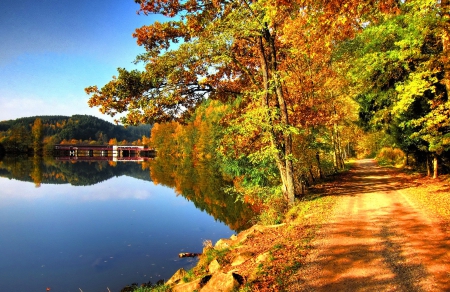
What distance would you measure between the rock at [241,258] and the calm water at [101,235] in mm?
5055

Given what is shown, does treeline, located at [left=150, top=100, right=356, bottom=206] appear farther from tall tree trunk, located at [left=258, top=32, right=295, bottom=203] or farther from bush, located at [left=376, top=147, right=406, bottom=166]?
bush, located at [left=376, top=147, right=406, bottom=166]

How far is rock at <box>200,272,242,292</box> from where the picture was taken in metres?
6.17

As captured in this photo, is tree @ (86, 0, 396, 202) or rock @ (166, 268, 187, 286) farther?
tree @ (86, 0, 396, 202)

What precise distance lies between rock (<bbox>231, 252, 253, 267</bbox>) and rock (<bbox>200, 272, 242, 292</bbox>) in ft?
4.28

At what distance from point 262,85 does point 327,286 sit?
11.3 metres

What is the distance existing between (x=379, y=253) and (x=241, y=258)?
3.54 meters

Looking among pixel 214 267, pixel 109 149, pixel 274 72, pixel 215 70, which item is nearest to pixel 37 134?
pixel 109 149

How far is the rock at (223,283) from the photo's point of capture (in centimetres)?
617

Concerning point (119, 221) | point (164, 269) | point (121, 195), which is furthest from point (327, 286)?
point (121, 195)

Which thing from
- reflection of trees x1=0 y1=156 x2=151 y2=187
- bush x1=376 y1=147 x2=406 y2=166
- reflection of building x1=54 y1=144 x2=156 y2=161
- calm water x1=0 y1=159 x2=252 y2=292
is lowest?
calm water x1=0 y1=159 x2=252 y2=292

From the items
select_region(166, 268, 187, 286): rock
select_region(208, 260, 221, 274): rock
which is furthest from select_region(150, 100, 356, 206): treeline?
select_region(166, 268, 187, 286): rock

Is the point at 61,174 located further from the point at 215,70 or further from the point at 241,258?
the point at 241,258

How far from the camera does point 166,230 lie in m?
18.8

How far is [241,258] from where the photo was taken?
812 cm
